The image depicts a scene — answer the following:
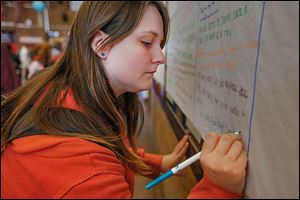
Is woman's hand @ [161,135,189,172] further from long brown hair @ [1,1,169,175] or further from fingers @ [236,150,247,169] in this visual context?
fingers @ [236,150,247,169]

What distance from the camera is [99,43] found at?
0.72 m

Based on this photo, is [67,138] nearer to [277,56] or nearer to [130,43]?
[130,43]

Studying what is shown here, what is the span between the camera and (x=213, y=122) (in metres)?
0.82

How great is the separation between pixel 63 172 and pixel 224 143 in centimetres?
33

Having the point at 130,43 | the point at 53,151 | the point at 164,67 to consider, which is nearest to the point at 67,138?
the point at 53,151

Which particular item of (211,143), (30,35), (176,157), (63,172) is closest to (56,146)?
(63,172)

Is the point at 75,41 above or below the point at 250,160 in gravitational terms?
above

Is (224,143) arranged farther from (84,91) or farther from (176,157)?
(176,157)

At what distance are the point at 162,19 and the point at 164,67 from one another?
123cm

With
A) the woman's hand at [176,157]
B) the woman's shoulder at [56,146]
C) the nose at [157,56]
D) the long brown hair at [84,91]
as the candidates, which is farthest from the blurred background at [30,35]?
the woman's hand at [176,157]

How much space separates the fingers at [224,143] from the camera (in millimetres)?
577

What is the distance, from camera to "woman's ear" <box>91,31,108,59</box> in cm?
71

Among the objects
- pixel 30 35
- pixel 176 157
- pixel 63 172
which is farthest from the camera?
pixel 30 35

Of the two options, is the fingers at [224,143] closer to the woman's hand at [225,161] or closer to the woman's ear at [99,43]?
the woman's hand at [225,161]
